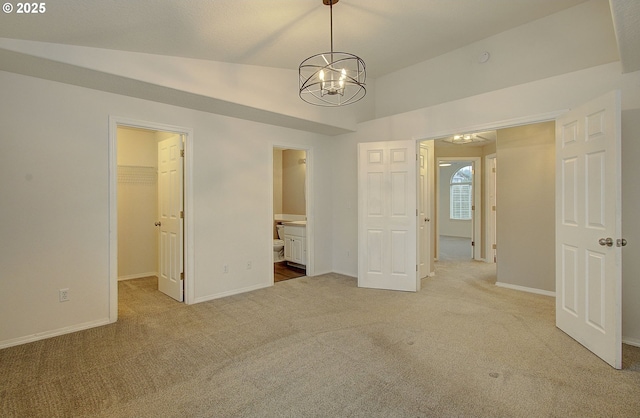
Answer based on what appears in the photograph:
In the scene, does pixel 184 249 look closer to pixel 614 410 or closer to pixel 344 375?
pixel 344 375

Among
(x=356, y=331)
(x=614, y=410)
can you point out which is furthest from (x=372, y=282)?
(x=614, y=410)

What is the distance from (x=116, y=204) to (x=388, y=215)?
3.37m

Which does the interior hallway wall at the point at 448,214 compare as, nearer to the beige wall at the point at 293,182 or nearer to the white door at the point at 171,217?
the beige wall at the point at 293,182

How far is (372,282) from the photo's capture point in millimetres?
4629

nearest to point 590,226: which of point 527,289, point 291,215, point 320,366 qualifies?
point 527,289

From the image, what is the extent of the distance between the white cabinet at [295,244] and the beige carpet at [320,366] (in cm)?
193

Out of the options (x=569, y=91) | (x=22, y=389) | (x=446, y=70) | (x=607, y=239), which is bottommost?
(x=22, y=389)

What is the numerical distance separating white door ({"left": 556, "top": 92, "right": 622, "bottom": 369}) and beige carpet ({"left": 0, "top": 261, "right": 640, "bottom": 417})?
0.74 ft

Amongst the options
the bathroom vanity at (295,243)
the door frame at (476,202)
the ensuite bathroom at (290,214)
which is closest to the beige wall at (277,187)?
the ensuite bathroom at (290,214)

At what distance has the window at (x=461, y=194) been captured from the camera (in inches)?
433

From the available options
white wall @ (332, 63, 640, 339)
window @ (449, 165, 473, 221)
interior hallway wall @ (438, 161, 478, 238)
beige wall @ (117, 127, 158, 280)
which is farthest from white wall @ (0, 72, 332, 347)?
→ window @ (449, 165, 473, 221)

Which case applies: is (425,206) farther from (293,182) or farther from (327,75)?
(293,182)

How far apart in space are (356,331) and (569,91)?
3144 mm

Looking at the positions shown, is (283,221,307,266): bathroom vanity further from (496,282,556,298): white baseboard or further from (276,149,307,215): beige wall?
(496,282,556,298): white baseboard
